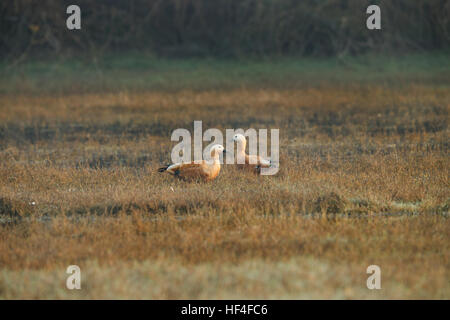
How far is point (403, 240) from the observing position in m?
5.81

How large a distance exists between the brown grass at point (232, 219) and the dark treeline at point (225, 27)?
312 inches

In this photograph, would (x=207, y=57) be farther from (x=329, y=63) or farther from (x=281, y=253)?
(x=281, y=253)

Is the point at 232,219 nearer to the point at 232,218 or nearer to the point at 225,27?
the point at 232,218

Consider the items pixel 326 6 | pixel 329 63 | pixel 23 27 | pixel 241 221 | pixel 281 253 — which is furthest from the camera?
pixel 329 63

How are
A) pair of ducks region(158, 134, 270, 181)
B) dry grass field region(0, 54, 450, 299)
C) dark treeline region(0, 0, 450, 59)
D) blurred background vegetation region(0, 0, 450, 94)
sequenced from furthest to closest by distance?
blurred background vegetation region(0, 0, 450, 94), dark treeline region(0, 0, 450, 59), pair of ducks region(158, 134, 270, 181), dry grass field region(0, 54, 450, 299)

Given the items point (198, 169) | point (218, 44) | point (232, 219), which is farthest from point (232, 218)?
point (218, 44)

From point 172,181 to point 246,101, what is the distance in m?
8.51

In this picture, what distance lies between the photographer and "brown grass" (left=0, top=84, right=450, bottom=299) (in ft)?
16.5

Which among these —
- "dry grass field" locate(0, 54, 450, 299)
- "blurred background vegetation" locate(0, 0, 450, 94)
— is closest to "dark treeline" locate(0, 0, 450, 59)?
"blurred background vegetation" locate(0, 0, 450, 94)

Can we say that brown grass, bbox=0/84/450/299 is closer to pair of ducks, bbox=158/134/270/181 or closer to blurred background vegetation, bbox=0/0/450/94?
pair of ducks, bbox=158/134/270/181

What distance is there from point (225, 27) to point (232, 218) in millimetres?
17717

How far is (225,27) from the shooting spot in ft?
77.0

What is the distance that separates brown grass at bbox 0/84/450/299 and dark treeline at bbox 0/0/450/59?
7.93 meters

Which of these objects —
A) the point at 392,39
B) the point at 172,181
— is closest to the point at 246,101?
the point at 392,39
